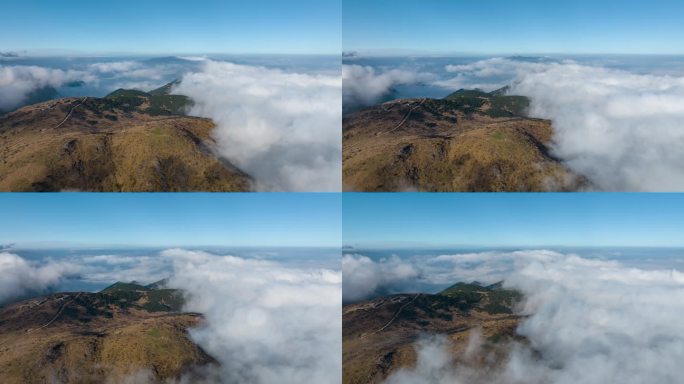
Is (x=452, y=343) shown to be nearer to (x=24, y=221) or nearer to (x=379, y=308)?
(x=379, y=308)

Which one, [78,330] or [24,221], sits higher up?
[24,221]

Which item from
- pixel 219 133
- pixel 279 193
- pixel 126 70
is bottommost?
pixel 279 193

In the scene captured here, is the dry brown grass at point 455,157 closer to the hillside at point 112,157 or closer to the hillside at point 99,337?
the hillside at point 112,157

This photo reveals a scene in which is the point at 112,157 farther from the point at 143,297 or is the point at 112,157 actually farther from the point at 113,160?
the point at 143,297

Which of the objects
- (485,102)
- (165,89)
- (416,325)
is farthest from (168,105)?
(416,325)

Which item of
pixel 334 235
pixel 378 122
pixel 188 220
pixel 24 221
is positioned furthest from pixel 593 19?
pixel 24 221

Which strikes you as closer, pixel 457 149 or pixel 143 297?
pixel 457 149
